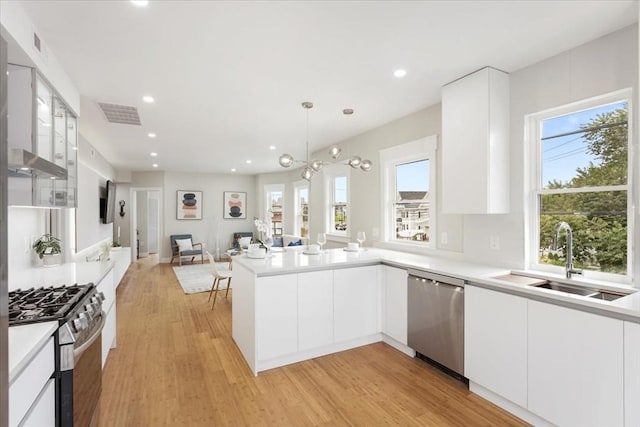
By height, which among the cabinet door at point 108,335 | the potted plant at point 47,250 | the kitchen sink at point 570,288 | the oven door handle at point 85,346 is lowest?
the cabinet door at point 108,335

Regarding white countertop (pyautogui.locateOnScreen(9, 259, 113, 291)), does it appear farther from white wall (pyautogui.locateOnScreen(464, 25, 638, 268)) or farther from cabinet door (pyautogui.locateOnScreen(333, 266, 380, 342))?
white wall (pyautogui.locateOnScreen(464, 25, 638, 268))

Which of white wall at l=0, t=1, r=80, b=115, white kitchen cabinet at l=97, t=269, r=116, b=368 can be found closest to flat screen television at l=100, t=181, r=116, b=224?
white kitchen cabinet at l=97, t=269, r=116, b=368

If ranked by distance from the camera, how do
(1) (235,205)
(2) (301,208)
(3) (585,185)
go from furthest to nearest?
(1) (235,205), (2) (301,208), (3) (585,185)

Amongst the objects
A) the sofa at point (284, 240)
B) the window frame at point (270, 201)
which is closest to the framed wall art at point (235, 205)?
the window frame at point (270, 201)

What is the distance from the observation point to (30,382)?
1.24m

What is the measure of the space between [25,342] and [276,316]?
1772 millimetres

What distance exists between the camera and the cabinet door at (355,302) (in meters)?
3.10

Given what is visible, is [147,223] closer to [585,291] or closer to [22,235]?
[22,235]

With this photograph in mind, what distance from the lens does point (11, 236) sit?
235 centimetres

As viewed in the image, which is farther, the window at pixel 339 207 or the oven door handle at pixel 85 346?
the window at pixel 339 207

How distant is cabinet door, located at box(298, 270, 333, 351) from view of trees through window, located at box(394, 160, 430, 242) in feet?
4.82

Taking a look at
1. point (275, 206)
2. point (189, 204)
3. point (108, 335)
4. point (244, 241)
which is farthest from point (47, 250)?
point (275, 206)

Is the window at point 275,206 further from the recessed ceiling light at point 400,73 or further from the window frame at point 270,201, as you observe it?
the recessed ceiling light at point 400,73

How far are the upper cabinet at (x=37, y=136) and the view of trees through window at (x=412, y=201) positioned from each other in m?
3.45
